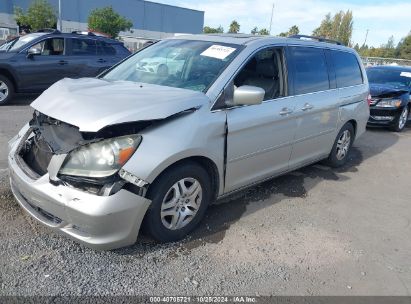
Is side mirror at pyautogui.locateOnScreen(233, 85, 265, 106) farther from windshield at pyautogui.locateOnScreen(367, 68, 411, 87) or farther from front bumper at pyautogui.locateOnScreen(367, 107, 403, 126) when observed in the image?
windshield at pyautogui.locateOnScreen(367, 68, 411, 87)

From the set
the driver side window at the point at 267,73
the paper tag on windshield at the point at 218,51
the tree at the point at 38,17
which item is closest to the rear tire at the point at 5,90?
the paper tag on windshield at the point at 218,51

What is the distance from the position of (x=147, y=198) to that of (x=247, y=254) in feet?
3.41

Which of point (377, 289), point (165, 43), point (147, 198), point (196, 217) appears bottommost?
point (377, 289)

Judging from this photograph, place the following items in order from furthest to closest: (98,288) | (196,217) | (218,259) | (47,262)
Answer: (196,217)
(218,259)
(47,262)
(98,288)

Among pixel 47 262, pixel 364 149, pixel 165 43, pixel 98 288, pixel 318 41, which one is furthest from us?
pixel 364 149

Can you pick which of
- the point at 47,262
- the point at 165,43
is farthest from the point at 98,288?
the point at 165,43

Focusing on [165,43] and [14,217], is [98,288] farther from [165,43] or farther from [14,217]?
[165,43]

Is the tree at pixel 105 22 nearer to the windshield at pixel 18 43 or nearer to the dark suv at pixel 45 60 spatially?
the dark suv at pixel 45 60

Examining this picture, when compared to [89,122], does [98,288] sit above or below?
below

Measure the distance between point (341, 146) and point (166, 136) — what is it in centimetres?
373

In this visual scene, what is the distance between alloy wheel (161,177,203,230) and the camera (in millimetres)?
3244

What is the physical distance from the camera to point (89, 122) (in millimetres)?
2844

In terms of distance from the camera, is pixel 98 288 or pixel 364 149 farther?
pixel 364 149

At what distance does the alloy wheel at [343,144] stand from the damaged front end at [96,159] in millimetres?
3756
